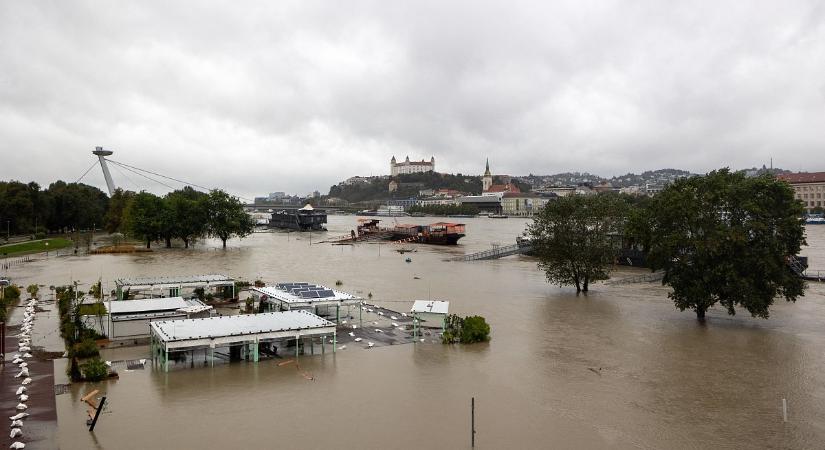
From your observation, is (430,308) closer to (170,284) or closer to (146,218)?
(170,284)

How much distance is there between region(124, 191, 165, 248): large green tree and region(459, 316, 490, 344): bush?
5618 cm

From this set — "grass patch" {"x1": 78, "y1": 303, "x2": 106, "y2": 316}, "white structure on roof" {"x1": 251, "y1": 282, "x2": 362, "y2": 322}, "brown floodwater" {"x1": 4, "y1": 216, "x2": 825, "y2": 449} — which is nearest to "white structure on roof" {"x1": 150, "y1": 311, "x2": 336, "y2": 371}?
"brown floodwater" {"x1": 4, "y1": 216, "x2": 825, "y2": 449}

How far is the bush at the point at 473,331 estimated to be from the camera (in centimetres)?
2255

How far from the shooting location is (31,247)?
64.8m

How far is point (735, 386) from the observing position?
17750 mm

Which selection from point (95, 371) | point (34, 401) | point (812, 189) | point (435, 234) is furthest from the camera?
point (812, 189)

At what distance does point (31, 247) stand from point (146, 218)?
1187cm

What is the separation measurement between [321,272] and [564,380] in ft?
106

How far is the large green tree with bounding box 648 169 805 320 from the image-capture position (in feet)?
80.4

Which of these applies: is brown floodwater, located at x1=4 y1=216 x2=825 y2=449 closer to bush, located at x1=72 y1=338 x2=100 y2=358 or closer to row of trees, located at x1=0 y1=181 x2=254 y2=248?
bush, located at x1=72 y1=338 x2=100 y2=358

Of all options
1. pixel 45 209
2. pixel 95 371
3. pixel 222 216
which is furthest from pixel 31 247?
pixel 95 371

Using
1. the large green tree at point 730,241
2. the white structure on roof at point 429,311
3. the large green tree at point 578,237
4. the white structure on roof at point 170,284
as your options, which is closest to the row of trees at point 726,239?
the large green tree at point 730,241

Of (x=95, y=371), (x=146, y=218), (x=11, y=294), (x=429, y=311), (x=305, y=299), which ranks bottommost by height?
(x=95, y=371)

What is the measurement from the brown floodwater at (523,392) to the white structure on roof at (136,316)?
1729 millimetres
